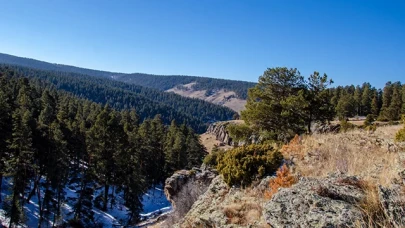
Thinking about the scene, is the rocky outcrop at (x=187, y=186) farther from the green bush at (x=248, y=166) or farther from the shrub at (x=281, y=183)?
the shrub at (x=281, y=183)

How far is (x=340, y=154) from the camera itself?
8633mm

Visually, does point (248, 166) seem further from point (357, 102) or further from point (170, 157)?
point (357, 102)

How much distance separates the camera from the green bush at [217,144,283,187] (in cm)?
880

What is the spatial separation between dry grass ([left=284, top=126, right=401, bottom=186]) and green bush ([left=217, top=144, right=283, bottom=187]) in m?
0.75

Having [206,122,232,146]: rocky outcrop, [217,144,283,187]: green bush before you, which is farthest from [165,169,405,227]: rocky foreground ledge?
[206,122,232,146]: rocky outcrop

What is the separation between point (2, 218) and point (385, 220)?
37604 mm

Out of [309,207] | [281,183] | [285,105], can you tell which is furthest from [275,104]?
[309,207]

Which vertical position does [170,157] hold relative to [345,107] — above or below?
below

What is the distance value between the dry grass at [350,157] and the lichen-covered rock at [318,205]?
78 cm

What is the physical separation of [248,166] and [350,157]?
2.88 meters

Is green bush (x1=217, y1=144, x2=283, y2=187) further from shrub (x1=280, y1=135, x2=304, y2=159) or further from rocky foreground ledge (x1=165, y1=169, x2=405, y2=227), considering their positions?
rocky foreground ledge (x1=165, y1=169, x2=405, y2=227)

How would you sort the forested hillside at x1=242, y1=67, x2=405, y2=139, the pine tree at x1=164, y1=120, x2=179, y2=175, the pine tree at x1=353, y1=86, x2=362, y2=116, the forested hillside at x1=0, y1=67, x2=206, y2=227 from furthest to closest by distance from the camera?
the pine tree at x1=353, y1=86, x2=362, y2=116 → the pine tree at x1=164, y1=120, x2=179, y2=175 → the forested hillside at x1=0, y1=67, x2=206, y2=227 → the forested hillside at x1=242, y1=67, x2=405, y2=139

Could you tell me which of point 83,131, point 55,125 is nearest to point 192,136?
point 83,131

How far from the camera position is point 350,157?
807cm
